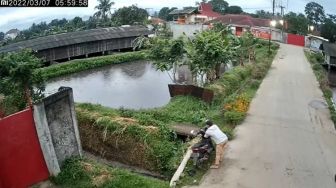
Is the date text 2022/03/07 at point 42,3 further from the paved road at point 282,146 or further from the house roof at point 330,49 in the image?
the house roof at point 330,49

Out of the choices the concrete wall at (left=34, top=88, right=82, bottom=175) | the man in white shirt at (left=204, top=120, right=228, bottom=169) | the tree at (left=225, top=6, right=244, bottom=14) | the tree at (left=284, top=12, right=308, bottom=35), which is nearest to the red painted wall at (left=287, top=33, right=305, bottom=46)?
the tree at (left=284, top=12, right=308, bottom=35)

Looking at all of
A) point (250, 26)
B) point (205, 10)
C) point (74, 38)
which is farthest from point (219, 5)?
point (74, 38)

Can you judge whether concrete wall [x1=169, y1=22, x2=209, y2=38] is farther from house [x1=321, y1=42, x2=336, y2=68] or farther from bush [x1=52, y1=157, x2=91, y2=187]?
bush [x1=52, y1=157, x2=91, y2=187]

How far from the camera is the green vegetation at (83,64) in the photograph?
107 feet

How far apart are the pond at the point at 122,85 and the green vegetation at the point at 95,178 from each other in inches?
371

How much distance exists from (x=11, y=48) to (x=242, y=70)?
2194 centimetres

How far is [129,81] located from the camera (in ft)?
99.7

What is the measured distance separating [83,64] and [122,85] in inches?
321

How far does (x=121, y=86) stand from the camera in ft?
93.6

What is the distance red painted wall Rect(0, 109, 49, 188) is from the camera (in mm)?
11906

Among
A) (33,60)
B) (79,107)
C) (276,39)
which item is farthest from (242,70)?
(276,39)

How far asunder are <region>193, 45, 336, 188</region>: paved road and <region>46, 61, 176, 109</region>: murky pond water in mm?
6484
